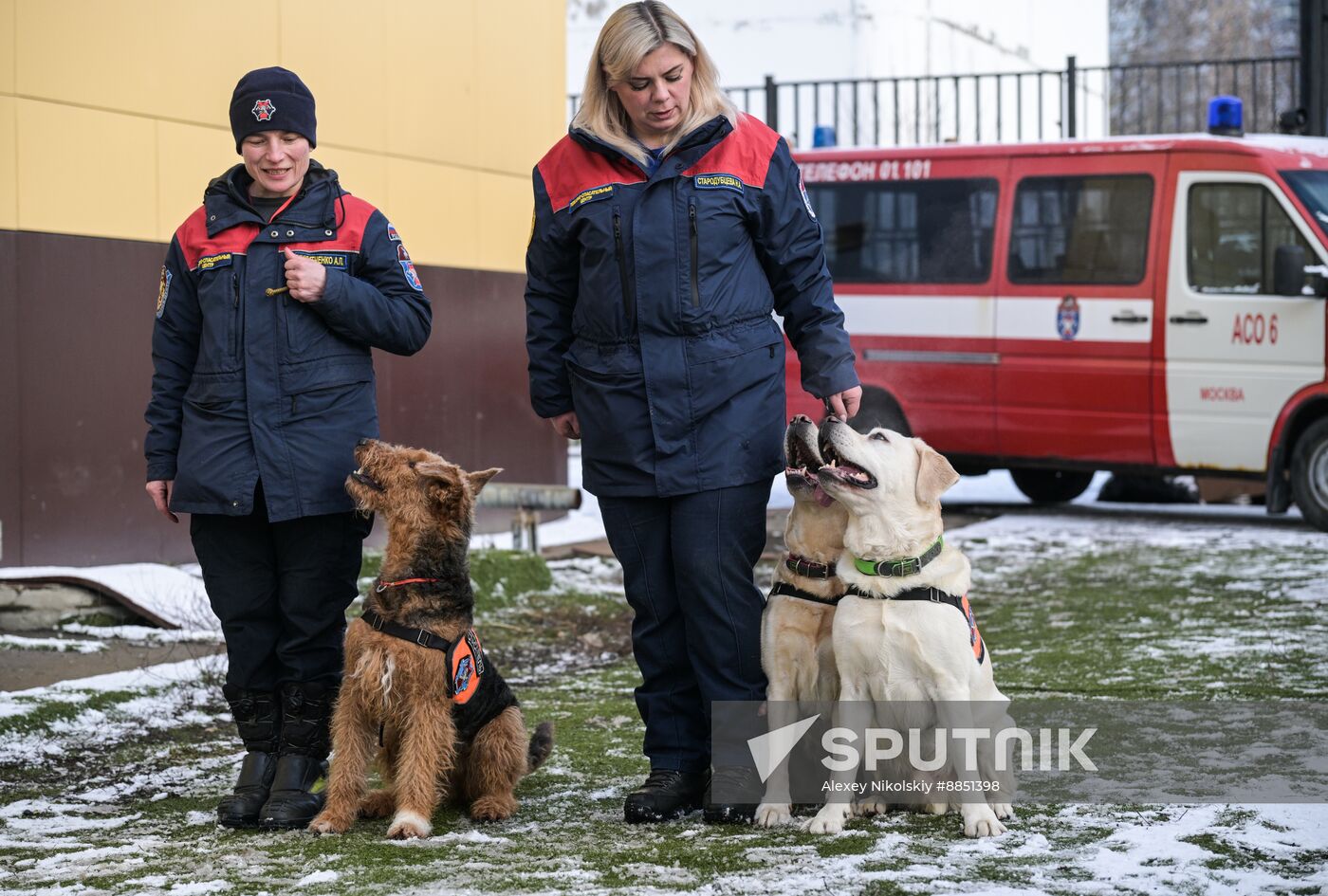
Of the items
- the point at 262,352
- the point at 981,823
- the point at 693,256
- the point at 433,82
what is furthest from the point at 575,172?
the point at 433,82

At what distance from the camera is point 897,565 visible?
4.02m

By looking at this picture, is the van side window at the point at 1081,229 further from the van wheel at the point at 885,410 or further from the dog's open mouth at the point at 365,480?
the dog's open mouth at the point at 365,480

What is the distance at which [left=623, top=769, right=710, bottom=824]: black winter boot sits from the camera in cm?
414

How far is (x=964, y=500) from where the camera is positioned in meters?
12.7

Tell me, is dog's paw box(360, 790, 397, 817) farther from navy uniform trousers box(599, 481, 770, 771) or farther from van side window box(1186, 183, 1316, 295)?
van side window box(1186, 183, 1316, 295)

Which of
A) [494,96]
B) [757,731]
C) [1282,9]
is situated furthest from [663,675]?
[1282,9]

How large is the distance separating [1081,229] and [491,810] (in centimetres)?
773

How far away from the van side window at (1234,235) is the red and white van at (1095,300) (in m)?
0.01

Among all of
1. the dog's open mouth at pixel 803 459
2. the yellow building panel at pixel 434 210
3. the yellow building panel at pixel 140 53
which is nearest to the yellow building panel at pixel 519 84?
the yellow building panel at pixel 434 210

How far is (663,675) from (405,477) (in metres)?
0.88

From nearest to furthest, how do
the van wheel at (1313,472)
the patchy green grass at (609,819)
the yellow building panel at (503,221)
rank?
1. the patchy green grass at (609,819)
2. the van wheel at (1313,472)
3. the yellow building panel at (503,221)

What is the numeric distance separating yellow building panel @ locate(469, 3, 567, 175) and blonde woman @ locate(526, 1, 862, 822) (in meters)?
6.42

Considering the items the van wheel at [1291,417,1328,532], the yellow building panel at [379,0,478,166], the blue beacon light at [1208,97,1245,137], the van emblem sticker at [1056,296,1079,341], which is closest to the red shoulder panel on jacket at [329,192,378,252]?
the yellow building panel at [379,0,478,166]

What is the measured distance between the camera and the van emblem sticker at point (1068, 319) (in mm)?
10727
